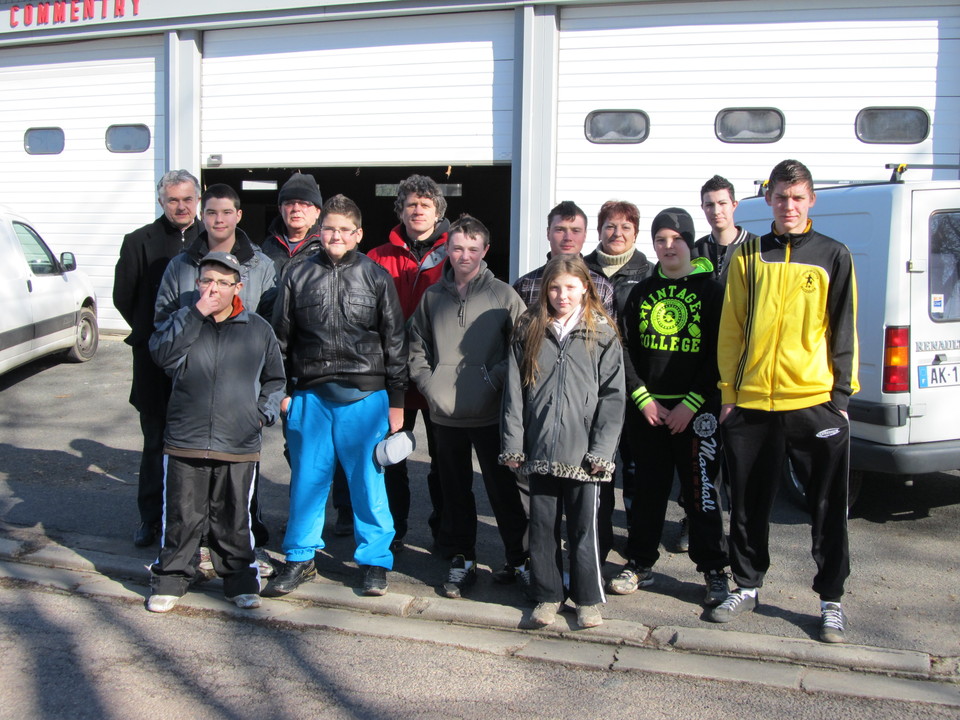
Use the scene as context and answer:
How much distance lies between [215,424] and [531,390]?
4.86 feet

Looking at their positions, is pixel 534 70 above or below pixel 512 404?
above

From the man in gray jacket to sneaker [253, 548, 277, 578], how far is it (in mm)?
930

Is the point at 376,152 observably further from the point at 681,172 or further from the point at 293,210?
the point at 293,210

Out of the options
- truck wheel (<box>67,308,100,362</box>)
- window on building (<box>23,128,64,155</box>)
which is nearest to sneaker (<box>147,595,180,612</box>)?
truck wheel (<box>67,308,100,362</box>)

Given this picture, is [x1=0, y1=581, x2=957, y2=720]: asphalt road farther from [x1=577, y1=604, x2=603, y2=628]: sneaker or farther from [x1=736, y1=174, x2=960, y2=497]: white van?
[x1=736, y1=174, x2=960, y2=497]: white van

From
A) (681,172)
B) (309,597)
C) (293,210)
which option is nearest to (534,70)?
(681,172)

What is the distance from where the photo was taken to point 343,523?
5355 mm

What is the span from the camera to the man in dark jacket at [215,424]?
417cm

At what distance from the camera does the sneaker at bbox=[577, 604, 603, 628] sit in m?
4.01

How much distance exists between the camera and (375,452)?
4.36 m

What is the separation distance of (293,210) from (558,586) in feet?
7.94

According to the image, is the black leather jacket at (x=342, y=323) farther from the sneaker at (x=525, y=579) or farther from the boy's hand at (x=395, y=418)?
the sneaker at (x=525, y=579)

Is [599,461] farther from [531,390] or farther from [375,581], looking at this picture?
[375,581]

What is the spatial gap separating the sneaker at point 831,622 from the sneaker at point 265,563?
2664 mm
